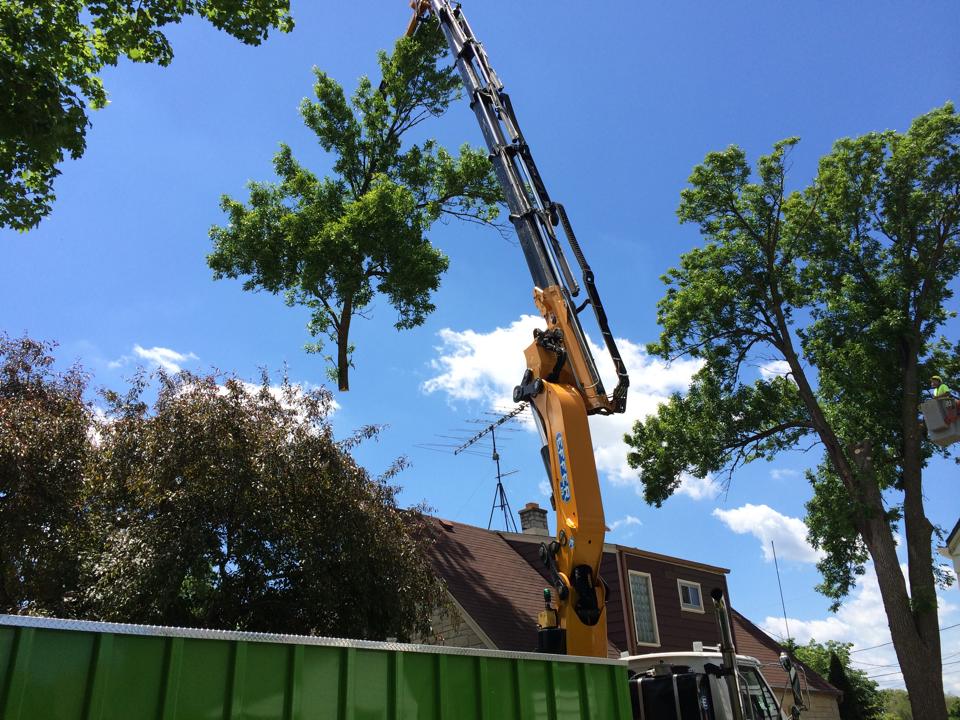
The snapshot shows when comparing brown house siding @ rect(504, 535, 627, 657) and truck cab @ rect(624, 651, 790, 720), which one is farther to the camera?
brown house siding @ rect(504, 535, 627, 657)

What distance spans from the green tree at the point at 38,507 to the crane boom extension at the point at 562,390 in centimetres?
740

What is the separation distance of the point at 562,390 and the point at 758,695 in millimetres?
4245

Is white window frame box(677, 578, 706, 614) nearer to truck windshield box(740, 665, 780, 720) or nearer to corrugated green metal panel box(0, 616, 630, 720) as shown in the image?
truck windshield box(740, 665, 780, 720)

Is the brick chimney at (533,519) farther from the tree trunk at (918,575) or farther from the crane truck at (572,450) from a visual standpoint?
the crane truck at (572,450)

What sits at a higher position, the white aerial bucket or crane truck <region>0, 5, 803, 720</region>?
the white aerial bucket

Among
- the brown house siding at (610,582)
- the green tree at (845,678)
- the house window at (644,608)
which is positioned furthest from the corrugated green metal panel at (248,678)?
the green tree at (845,678)

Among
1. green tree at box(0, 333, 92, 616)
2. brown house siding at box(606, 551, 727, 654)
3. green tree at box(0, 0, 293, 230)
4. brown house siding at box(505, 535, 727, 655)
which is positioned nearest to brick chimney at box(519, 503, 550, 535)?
brown house siding at box(505, 535, 727, 655)

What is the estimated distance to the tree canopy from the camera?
34.5ft

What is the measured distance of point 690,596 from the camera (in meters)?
21.3

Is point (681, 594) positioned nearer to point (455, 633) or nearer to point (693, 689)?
point (455, 633)

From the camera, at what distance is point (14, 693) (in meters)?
3.57

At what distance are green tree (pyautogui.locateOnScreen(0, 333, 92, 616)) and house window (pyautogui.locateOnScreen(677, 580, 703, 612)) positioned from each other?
15.1m

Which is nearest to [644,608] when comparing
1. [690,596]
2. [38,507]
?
[690,596]

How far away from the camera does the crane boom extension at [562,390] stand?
894cm
